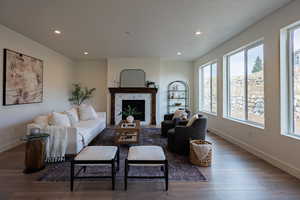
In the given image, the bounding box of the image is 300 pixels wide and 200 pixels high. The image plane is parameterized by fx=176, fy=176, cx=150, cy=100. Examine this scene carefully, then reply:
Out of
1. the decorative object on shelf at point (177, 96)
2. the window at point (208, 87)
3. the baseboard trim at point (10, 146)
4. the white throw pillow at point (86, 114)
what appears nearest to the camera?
the baseboard trim at point (10, 146)

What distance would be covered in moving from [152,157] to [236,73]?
3.60 meters

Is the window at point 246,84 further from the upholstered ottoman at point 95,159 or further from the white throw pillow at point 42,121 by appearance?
the white throw pillow at point 42,121

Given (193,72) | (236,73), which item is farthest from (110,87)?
(236,73)

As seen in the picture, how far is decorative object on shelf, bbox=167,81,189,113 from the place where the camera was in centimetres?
788

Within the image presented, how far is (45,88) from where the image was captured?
18.1ft

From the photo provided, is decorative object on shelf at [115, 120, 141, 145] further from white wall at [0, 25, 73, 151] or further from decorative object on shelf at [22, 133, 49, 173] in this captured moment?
white wall at [0, 25, 73, 151]

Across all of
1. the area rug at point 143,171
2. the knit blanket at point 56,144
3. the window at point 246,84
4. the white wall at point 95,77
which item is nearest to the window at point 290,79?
the window at point 246,84

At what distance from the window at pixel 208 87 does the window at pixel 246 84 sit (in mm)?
981

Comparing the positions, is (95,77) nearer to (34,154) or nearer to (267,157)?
(34,154)

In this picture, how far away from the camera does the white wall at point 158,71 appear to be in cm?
735

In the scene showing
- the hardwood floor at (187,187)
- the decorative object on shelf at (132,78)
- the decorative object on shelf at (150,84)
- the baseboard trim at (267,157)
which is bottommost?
the hardwood floor at (187,187)

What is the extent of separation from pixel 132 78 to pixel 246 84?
4.40 m

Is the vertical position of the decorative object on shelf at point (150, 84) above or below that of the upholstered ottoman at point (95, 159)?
above

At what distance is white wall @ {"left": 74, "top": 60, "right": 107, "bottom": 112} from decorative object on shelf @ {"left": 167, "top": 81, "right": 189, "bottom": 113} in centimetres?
289
